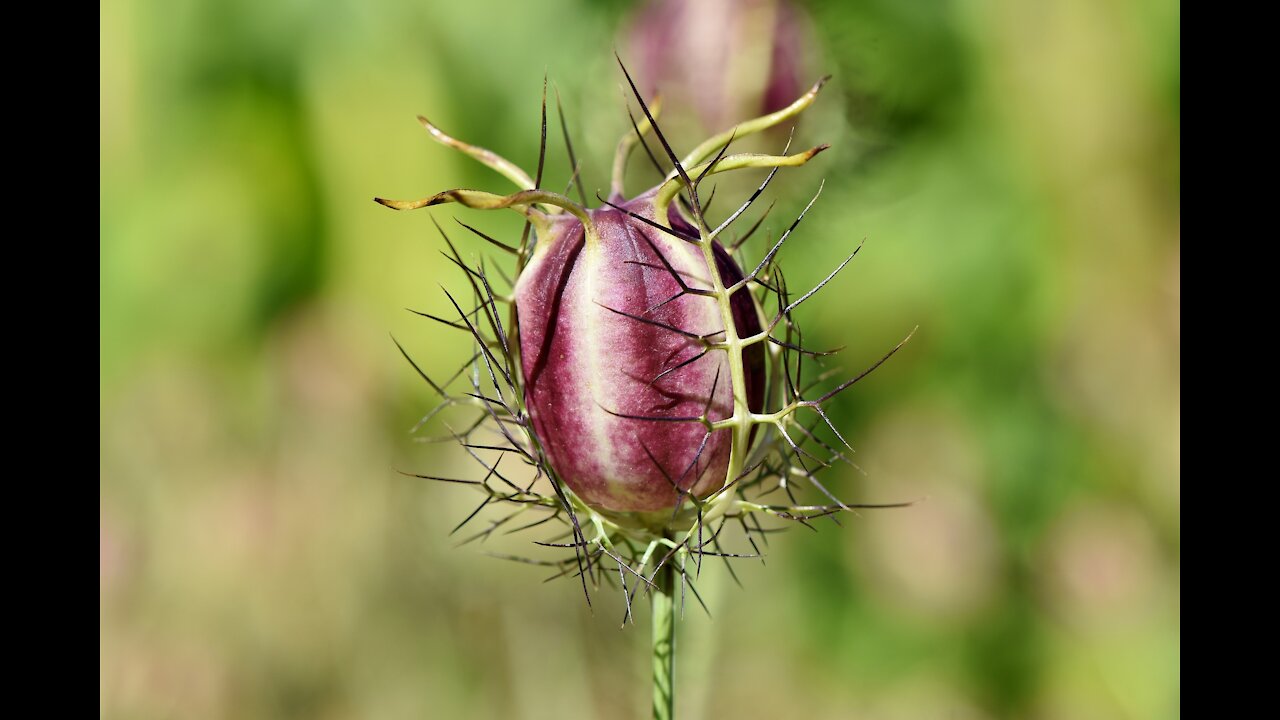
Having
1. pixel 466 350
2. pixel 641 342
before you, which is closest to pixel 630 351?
pixel 641 342

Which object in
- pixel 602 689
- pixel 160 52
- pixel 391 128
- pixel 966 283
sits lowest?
pixel 602 689


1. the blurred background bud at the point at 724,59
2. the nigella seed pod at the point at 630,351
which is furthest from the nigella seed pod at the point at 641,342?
the blurred background bud at the point at 724,59

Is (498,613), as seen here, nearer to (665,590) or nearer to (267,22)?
(665,590)

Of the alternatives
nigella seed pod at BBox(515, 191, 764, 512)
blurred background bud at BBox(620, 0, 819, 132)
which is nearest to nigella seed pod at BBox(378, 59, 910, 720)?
nigella seed pod at BBox(515, 191, 764, 512)

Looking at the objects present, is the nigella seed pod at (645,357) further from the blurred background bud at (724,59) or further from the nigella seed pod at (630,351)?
the blurred background bud at (724,59)

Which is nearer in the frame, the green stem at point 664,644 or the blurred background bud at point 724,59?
the green stem at point 664,644

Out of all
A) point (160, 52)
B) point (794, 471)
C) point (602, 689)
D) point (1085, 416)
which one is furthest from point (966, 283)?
point (160, 52)

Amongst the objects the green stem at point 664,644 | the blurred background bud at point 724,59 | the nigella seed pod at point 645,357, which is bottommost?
the green stem at point 664,644
